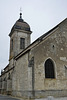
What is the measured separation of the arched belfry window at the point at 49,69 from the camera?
16562 mm

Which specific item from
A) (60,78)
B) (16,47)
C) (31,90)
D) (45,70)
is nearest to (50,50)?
(45,70)

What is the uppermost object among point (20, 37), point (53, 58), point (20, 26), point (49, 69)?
point (20, 26)

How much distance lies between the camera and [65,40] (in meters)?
19.2

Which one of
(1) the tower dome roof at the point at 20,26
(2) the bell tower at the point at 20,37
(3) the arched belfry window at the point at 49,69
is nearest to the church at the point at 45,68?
(3) the arched belfry window at the point at 49,69

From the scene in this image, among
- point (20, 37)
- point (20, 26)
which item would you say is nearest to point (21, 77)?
point (20, 37)

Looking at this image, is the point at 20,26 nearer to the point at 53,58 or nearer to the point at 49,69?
the point at 53,58

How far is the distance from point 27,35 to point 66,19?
12857mm

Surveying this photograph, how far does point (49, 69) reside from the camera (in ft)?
55.4

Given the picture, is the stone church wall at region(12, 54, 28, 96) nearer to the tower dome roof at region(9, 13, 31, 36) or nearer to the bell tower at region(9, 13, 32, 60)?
the bell tower at region(9, 13, 32, 60)

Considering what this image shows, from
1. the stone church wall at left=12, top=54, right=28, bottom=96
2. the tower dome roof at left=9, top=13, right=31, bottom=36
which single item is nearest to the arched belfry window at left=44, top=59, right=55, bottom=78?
the stone church wall at left=12, top=54, right=28, bottom=96

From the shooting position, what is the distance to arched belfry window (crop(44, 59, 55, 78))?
16562 mm

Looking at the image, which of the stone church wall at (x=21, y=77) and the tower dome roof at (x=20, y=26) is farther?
the tower dome roof at (x=20, y=26)

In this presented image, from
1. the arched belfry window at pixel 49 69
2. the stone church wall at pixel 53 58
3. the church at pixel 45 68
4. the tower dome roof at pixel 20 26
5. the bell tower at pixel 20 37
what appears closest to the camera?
the church at pixel 45 68

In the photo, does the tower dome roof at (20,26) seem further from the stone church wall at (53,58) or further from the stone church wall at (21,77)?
the stone church wall at (53,58)
